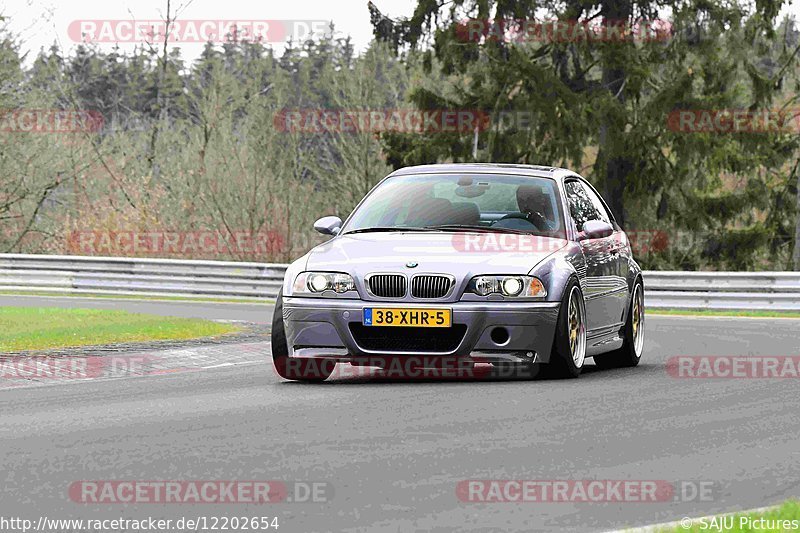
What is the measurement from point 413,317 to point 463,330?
1.22ft

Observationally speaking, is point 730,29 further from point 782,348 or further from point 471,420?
point 471,420

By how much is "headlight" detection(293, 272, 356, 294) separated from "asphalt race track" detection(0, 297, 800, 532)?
2.36 feet

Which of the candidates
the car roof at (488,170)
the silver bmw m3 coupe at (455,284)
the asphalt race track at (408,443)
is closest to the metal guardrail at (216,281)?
the car roof at (488,170)

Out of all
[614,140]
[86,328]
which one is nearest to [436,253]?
[86,328]

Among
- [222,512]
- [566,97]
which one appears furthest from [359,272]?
[566,97]

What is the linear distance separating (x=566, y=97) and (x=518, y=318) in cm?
2596

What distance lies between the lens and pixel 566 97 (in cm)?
3638

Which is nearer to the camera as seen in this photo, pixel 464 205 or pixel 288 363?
pixel 288 363

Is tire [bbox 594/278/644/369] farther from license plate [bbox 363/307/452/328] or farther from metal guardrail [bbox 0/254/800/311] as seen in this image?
metal guardrail [bbox 0/254/800/311]

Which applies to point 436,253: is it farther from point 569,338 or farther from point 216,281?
point 216,281

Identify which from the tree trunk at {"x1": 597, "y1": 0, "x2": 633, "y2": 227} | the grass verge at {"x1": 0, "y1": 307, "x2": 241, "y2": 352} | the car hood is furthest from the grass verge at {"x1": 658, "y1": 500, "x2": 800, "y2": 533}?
the tree trunk at {"x1": 597, "y1": 0, "x2": 633, "y2": 227}

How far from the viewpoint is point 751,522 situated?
5.81m

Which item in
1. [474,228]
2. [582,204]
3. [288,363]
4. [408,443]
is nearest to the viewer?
[408,443]

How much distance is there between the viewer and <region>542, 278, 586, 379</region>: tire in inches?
442
